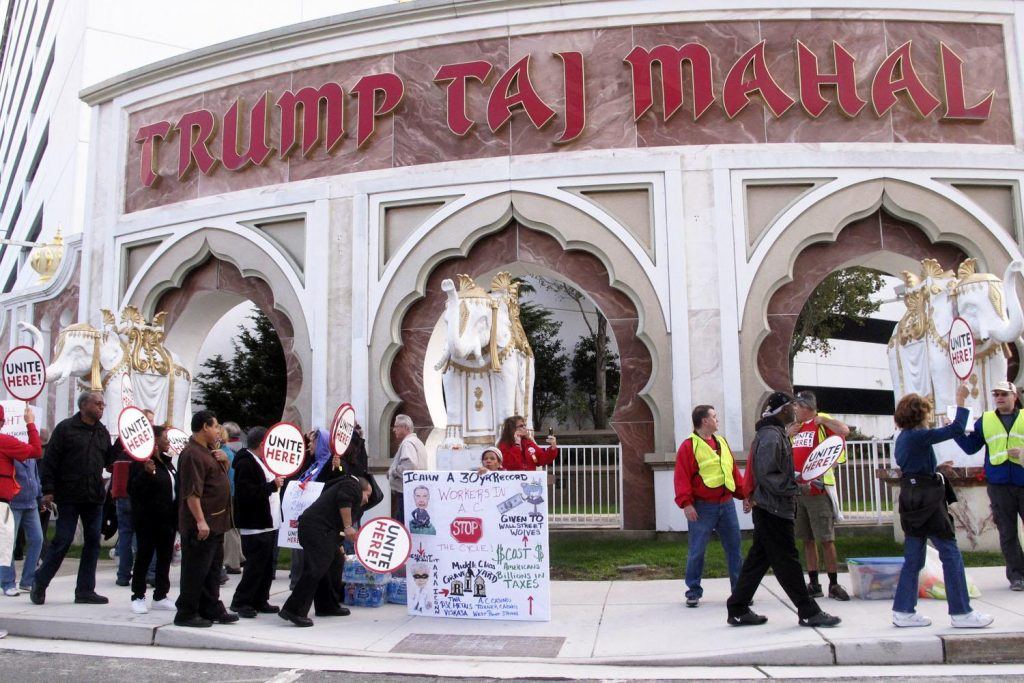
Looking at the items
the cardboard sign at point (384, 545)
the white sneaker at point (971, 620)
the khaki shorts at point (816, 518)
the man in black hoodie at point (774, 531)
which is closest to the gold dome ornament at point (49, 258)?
the cardboard sign at point (384, 545)

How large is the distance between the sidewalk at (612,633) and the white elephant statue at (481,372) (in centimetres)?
370

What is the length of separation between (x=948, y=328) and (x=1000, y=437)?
12.8 ft

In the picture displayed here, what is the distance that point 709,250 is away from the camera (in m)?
14.0

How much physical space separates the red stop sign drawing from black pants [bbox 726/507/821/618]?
2.20 metres

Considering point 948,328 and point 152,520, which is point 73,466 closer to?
point 152,520

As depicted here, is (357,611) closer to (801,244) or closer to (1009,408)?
(1009,408)

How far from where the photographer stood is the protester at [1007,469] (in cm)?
826

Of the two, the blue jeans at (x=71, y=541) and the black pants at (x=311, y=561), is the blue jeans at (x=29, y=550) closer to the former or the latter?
the blue jeans at (x=71, y=541)

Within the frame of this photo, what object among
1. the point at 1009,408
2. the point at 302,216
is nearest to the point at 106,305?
the point at 302,216

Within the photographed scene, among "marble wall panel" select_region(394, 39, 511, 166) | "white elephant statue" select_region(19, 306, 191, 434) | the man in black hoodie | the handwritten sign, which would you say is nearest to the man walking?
the man in black hoodie

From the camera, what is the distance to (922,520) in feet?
22.4

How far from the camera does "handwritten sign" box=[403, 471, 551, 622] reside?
26.2ft

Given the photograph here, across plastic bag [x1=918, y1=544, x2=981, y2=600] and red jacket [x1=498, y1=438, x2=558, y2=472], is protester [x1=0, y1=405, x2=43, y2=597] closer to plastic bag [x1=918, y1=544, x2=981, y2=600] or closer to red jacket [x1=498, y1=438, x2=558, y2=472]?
red jacket [x1=498, y1=438, x2=558, y2=472]

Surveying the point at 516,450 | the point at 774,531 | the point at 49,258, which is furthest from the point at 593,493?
the point at 49,258
